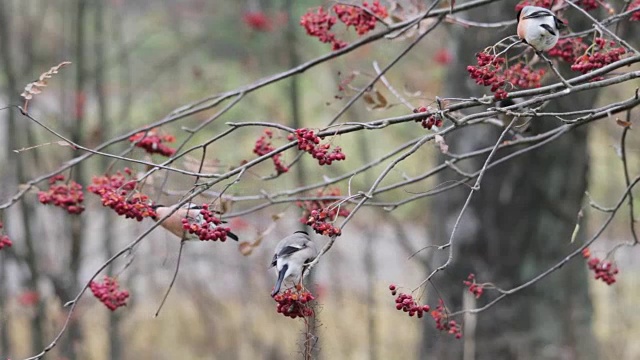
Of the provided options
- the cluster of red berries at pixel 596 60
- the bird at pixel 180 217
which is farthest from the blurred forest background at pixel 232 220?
the bird at pixel 180 217

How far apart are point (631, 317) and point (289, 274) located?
25.7 feet

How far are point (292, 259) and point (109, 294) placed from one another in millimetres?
727

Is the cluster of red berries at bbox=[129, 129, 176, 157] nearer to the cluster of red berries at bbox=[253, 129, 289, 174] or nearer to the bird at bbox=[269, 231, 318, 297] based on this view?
the cluster of red berries at bbox=[253, 129, 289, 174]

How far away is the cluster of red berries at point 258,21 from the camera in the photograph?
19.9 ft

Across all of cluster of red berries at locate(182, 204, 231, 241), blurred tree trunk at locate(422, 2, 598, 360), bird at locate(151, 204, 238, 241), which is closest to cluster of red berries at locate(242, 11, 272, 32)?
blurred tree trunk at locate(422, 2, 598, 360)

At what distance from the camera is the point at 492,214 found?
5.38 metres

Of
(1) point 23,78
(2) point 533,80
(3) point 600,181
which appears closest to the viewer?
(2) point 533,80

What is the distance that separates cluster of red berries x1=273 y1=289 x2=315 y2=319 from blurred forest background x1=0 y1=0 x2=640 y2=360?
3217mm

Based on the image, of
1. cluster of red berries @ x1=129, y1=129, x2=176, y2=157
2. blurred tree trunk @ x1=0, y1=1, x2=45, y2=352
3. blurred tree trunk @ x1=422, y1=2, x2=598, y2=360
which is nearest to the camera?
cluster of red berries @ x1=129, y1=129, x2=176, y2=157

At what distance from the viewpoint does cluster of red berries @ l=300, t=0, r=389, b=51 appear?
2955mm

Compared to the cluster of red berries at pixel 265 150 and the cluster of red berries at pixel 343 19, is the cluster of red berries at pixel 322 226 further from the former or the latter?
the cluster of red berries at pixel 343 19

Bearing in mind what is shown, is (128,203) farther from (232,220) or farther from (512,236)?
(232,220)

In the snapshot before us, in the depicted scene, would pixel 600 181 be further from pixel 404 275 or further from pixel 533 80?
pixel 533 80

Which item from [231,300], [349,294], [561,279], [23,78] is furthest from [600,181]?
[23,78]
